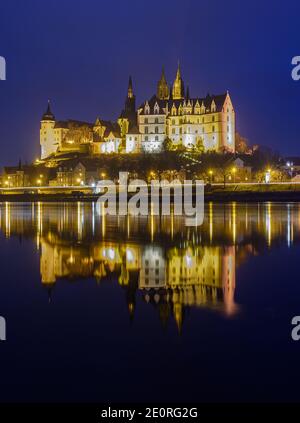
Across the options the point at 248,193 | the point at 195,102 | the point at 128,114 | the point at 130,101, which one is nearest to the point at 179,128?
the point at 195,102

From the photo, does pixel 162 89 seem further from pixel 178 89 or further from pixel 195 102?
pixel 195 102

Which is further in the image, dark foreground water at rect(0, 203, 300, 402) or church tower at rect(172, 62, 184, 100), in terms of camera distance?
church tower at rect(172, 62, 184, 100)

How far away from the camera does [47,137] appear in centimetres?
10531

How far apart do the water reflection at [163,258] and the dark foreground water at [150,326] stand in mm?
50

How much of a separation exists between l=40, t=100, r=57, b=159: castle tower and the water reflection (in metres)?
83.0

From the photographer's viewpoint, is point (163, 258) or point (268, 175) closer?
point (163, 258)

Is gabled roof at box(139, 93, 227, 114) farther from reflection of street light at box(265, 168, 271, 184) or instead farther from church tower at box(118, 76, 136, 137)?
Answer: reflection of street light at box(265, 168, 271, 184)

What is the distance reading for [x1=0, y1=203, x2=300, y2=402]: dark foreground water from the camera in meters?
5.64

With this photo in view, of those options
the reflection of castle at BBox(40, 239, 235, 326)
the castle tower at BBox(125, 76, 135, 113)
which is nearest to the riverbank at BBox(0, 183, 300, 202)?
the castle tower at BBox(125, 76, 135, 113)

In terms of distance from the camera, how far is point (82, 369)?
6.02m

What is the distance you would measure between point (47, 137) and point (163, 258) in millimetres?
95168

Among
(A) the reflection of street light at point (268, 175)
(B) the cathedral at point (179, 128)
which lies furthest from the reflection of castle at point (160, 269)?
(B) the cathedral at point (179, 128)

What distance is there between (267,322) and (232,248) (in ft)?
26.9
